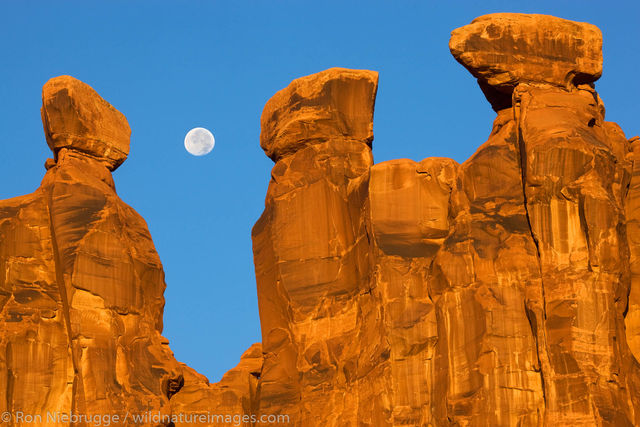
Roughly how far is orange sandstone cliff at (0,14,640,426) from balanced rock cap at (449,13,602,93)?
0.06 m

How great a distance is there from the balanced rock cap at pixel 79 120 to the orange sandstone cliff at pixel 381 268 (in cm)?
8

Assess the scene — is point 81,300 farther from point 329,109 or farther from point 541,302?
point 541,302

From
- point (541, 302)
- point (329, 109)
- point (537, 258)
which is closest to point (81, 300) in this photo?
point (329, 109)

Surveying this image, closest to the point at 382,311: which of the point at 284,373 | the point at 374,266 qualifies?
the point at 374,266

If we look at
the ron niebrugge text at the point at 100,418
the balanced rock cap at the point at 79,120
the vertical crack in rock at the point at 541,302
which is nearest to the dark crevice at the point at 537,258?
the vertical crack in rock at the point at 541,302

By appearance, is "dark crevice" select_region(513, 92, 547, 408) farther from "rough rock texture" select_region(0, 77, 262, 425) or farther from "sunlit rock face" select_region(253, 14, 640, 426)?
"rough rock texture" select_region(0, 77, 262, 425)

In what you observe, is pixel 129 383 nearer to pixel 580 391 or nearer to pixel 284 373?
pixel 284 373

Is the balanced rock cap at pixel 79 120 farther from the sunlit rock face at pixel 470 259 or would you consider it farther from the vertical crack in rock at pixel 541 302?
the vertical crack in rock at pixel 541 302

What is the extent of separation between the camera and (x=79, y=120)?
56031mm

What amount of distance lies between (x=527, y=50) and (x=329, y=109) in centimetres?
730

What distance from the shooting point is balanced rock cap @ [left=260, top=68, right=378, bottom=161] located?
5453 centimetres

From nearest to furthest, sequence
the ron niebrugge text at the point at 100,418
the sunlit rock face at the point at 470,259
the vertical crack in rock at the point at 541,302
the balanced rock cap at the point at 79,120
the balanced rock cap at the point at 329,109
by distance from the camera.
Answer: the vertical crack in rock at the point at 541,302 < the sunlit rock face at the point at 470,259 < the ron niebrugge text at the point at 100,418 < the balanced rock cap at the point at 329,109 < the balanced rock cap at the point at 79,120

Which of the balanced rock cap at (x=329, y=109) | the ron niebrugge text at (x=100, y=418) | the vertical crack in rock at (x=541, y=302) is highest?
the balanced rock cap at (x=329, y=109)

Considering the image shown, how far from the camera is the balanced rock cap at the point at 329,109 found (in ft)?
179
